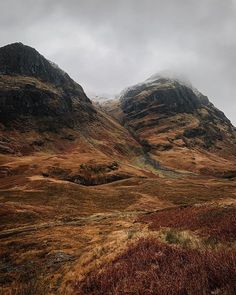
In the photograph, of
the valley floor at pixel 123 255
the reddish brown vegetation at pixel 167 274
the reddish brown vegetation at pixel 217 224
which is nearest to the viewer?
the reddish brown vegetation at pixel 167 274

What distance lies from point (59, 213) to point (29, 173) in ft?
219

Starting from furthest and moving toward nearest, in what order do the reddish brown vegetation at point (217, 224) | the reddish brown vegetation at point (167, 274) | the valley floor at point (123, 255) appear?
the reddish brown vegetation at point (217, 224), the valley floor at point (123, 255), the reddish brown vegetation at point (167, 274)

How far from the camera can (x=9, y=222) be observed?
169ft

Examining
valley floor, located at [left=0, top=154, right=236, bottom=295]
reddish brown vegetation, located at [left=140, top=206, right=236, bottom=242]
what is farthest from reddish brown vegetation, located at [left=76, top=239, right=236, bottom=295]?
reddish brown vegetation, located at [left=140, top=206, right=236, bottom=242]

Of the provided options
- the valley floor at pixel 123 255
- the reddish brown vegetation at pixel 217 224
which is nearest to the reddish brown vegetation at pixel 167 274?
the valley floor at pixel 123 255

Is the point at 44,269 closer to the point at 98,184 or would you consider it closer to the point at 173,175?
the point at 98,184

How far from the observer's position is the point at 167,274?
1048 centimetres

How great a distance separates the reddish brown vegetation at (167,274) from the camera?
838 centimetres

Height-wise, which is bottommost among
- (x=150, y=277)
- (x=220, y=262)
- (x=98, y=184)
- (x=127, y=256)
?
(x=98, y=184)

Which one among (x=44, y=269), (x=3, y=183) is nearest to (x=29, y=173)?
(x=3, y=183)

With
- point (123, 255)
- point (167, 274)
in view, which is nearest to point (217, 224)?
point (123, 255)

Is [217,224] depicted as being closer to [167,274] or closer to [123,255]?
[123,255]

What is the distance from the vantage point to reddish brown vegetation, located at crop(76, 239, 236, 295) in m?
8.38

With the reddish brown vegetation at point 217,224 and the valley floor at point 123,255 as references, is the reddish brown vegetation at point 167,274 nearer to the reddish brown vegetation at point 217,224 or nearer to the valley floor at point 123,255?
the valley floor at point 123,255
